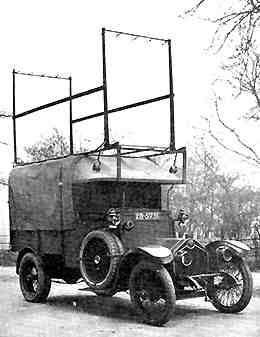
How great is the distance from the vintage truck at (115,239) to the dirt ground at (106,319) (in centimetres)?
30

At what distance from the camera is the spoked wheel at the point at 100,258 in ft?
29.9

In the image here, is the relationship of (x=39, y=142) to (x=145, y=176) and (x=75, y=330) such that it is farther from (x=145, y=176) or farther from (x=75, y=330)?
(x=75, y=330)

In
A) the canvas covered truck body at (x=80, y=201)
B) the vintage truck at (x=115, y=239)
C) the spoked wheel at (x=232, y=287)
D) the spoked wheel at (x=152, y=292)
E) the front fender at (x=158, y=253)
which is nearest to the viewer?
the spoked wheel at (x=152, y=292)

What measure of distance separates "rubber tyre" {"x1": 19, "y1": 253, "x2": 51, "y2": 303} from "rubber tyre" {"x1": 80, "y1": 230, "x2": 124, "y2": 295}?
135cm

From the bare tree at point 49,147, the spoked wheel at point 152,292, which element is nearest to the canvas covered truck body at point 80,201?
the spoked wheel at point 152,292

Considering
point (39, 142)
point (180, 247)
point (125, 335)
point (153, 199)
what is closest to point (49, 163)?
point (153, 199)

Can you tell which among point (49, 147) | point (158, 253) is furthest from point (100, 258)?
point (49, 147)

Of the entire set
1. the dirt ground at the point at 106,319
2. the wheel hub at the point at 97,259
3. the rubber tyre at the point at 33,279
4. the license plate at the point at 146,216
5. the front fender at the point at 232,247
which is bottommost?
the dirt ground at the point at 106,319

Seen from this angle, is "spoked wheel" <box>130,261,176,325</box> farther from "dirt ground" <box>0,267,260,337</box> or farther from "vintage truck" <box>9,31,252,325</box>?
"dirt ground" <box>0,267,260,337</box>

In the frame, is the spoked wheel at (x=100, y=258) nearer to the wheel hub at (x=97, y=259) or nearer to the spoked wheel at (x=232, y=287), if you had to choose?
the wheel hub at (x=97, y=259)

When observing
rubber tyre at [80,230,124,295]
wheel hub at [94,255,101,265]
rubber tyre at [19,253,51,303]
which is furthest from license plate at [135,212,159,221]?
rubber tyre at [19,253,51,303]

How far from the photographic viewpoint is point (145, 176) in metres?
10.2

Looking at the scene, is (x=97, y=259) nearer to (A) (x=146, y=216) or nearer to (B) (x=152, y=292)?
(A) (x=146, y=216)

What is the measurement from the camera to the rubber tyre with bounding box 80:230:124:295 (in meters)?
9.12
